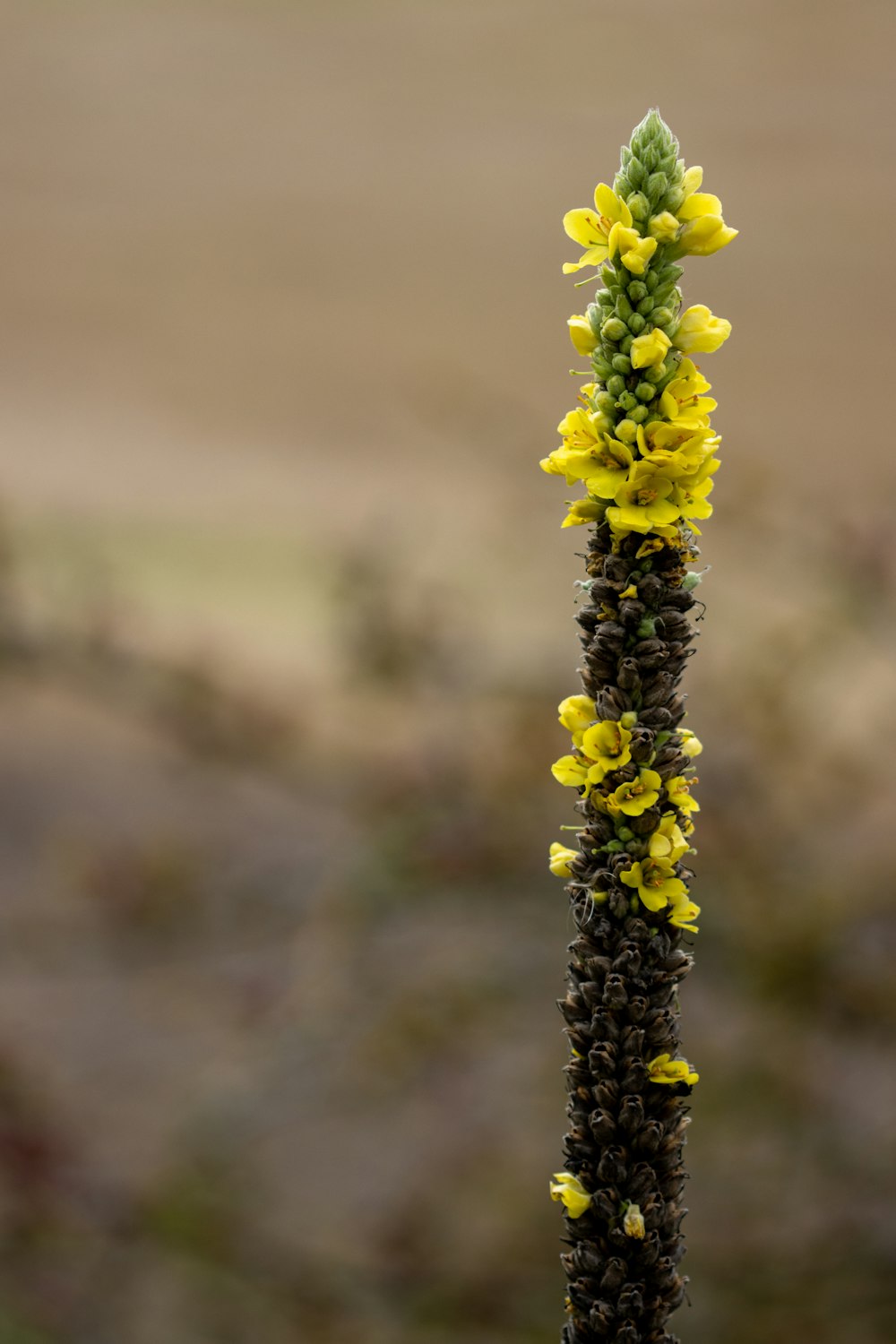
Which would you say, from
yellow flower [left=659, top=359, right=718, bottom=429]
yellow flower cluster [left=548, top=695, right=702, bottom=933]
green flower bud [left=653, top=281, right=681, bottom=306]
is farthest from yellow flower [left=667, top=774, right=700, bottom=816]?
green flower bud [left=653, top=281, right=681, bottom=306]

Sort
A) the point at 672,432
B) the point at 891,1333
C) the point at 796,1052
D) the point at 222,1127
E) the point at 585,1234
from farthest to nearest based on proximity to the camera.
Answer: the point at 796,1052, the point at 222,1127, the point at 891,1333, the point at 585,1234, the point at 672,432

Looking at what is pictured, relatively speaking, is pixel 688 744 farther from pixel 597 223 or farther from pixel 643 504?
pixel 597 223

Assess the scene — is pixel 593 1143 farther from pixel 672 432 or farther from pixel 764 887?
pixel 764 887

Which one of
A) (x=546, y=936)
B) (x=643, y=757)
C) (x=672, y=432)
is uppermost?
(x=546, y=936)

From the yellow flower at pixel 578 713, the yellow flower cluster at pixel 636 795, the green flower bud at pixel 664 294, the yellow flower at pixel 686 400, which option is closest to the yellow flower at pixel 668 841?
the yellow flower cluster at pixel 636 795

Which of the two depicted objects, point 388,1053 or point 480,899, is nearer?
point 388,1053

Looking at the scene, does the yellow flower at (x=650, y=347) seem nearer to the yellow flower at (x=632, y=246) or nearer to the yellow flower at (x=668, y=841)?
the yellow flower at (x=632, y=246)

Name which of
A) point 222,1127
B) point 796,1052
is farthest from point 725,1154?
point 222,1127
